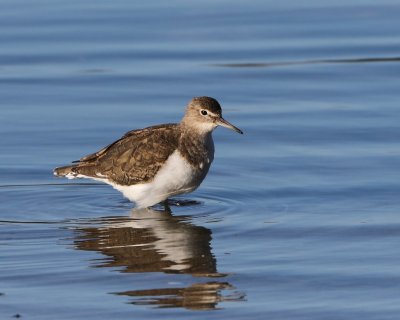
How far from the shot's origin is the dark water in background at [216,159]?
348 inches

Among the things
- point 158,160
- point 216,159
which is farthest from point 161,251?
point 216,159

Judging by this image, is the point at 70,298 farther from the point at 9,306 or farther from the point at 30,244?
the point at 30,244

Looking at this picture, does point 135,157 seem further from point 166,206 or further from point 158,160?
point 166,206

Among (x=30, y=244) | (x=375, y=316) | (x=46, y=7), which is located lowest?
(x=375, y=316)

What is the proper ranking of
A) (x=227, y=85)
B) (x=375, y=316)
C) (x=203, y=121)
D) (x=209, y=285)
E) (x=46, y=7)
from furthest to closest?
(x=46, y=7), (x=227, y=85), (x=203, y=121), (x=209, y=285), (x=375, y=316)

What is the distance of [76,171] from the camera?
11.8 meters

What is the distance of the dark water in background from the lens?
884cm

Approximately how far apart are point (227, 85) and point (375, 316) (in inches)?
305

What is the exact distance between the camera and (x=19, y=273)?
364 inches

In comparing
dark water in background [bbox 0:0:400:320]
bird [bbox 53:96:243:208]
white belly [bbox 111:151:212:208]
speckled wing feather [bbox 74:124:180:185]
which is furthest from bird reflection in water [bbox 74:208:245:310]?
speckled wing feather [bbox 74:124:180:185]

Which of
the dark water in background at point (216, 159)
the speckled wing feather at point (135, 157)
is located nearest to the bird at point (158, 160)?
the speckled wing feather at point (135, 157)

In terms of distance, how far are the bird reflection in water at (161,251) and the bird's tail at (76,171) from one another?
Result: 0.63 meters

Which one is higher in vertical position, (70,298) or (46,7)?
(46,7)

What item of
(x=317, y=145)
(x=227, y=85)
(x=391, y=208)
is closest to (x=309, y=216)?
(x=391, y=208)
